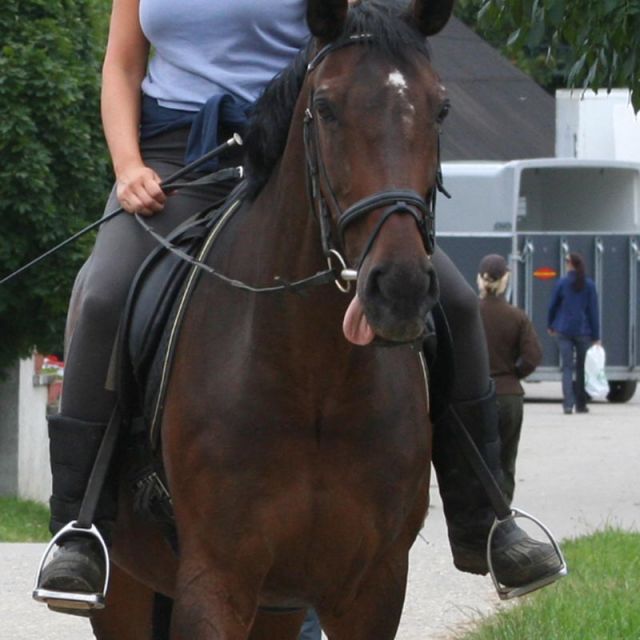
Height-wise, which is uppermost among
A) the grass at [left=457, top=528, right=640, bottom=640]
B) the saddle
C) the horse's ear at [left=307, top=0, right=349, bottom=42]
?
the horse's ear at [left=307, top=0, right=349, bottom=42]

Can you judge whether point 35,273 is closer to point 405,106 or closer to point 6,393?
point 6,393

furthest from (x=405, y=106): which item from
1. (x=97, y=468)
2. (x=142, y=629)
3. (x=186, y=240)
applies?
(x=142, y=629)

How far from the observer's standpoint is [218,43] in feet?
18.2

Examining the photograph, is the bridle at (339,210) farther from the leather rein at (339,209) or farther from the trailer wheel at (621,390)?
the trailer wheel at (621,390)

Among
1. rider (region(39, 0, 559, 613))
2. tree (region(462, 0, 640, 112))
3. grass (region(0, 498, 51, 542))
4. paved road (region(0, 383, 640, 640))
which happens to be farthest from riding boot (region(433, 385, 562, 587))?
grass (region(0, 498, 51, 542))

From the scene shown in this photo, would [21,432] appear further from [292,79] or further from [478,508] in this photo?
[292,79]

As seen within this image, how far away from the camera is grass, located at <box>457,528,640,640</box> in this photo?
761 centimetres

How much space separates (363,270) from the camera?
4078mm

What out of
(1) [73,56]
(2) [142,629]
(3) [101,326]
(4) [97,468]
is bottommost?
(2) [142,629]

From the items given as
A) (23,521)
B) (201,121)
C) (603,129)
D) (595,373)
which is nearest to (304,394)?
(201,121)

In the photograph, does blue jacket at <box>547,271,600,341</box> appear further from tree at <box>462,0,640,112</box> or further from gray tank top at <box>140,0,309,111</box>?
gray tank top at <box>140,0,309,111</box>

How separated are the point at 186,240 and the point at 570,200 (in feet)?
77.8

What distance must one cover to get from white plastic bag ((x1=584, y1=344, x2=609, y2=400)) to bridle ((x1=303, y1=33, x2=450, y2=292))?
20667 mm

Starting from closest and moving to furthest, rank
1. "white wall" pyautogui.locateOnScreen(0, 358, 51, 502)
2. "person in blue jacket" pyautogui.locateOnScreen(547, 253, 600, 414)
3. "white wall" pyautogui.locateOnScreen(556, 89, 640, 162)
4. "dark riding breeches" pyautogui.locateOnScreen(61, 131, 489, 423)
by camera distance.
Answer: "dark riding breeches" pyautogui.locateOnScreen(61, 131, 489, 423) → "white wall" pyautogui.locateOnScreen(0, 358, 51, 502) → "person in blue jacket" pyautogui.locateOnScreen(547, 253, 600, 414) → "white wall" pyautogui.locateOnScreen(556, 89, 640, 162)
